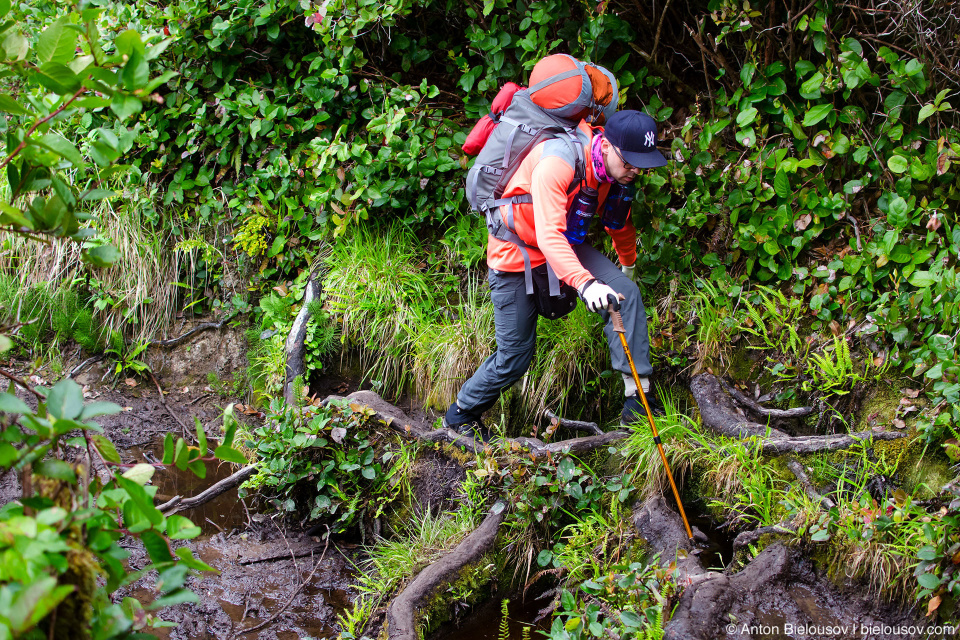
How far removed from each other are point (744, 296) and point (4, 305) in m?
6.25

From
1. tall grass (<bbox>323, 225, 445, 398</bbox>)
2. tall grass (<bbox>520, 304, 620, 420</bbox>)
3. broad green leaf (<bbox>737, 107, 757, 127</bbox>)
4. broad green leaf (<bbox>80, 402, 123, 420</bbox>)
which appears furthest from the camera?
tall grass (<bbox>323, 225, 445, 398</bbox>)

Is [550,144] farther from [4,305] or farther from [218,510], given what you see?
[4,305]

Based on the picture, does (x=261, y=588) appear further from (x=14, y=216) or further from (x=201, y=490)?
(x=14, y=216)

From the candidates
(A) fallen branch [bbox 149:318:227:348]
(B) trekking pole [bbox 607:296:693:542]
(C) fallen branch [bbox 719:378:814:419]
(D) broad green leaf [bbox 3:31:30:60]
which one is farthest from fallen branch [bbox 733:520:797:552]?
(A) fallen branch [bbox 149:318:227:348]

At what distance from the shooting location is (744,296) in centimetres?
400

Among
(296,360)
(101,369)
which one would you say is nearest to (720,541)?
(296,360)

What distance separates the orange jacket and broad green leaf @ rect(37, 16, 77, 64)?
2.15 meters

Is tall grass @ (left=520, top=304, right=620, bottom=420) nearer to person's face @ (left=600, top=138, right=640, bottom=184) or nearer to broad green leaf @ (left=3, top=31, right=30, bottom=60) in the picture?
person's face @ (left=600, top=138, right=640, bottom=184)

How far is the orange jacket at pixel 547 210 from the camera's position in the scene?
3.25m

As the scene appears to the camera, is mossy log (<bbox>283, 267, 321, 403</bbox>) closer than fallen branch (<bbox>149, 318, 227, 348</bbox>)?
Yes

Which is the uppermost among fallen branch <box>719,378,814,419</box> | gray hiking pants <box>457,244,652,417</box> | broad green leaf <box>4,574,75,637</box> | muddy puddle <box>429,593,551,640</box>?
broad green leaf <box>4,574,75,637</box>

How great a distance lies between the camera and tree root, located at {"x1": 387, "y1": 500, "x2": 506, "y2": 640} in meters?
3.07

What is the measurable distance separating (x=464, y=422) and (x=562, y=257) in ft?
4.60

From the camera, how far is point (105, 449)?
66.2 inches
